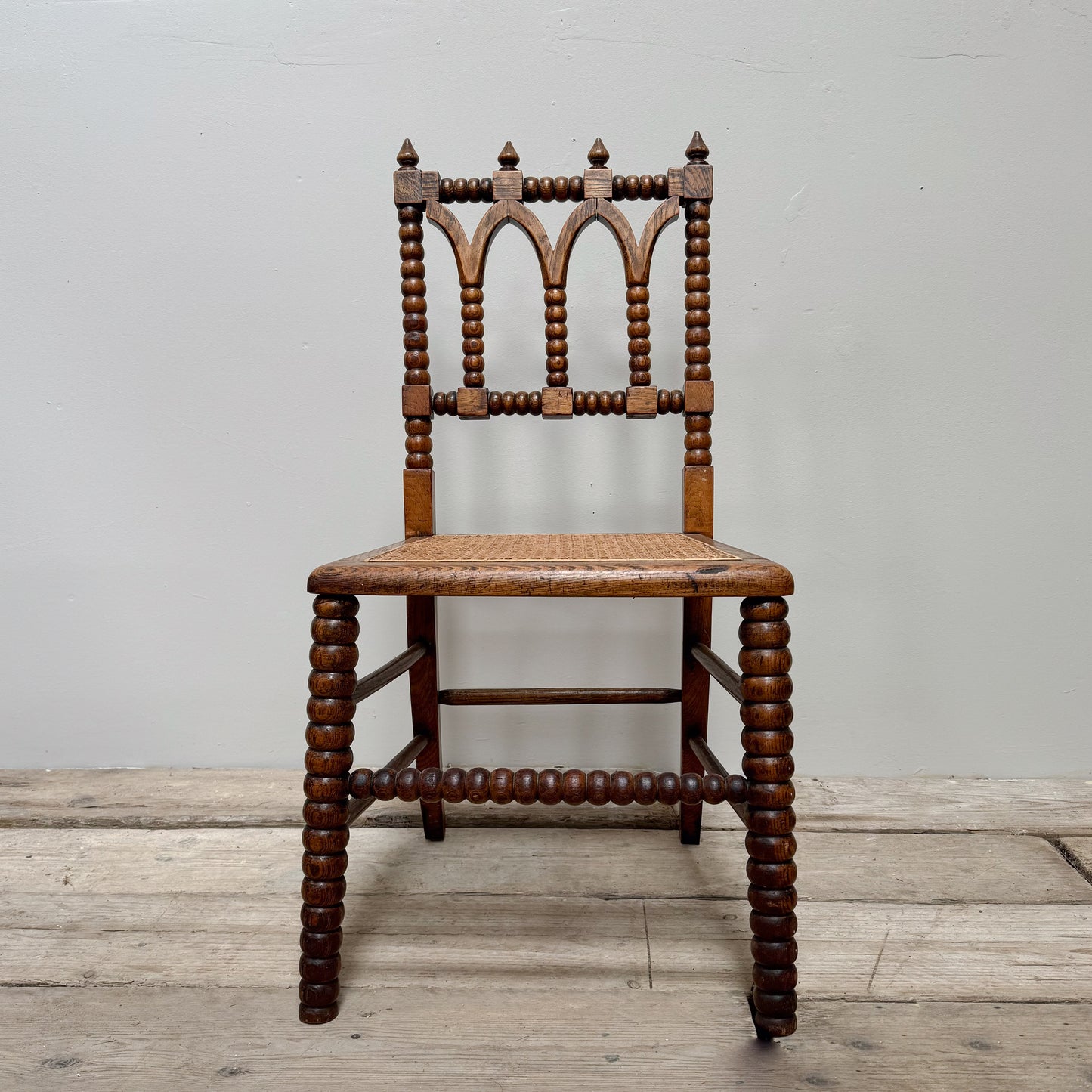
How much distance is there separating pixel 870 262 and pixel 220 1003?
1.28 m

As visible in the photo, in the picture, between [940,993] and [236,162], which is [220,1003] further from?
[236,162]

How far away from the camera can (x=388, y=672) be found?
2.69 ft

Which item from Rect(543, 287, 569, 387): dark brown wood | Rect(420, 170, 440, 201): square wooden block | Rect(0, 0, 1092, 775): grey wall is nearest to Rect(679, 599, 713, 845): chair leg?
Rect(0, 0, 1092, 775): grey wall

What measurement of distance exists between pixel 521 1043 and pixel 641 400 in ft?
2.30

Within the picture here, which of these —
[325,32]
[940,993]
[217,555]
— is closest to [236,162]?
[325,32]

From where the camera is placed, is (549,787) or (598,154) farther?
(598,154)

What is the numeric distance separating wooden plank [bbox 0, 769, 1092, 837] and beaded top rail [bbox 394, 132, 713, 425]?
0.53 meters

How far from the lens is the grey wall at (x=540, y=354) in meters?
1.15

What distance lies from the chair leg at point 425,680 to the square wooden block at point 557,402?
0.29 m

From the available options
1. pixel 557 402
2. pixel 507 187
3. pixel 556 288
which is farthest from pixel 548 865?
pixel 507 187

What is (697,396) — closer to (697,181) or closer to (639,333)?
(639,333)

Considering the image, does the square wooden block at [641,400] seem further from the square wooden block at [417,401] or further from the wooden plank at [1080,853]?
the wooden plank at [1080,853]

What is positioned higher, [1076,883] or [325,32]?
[325,32]

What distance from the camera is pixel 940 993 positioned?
2.30 feet
